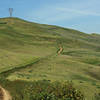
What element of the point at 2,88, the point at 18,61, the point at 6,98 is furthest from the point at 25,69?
the point at 6,98

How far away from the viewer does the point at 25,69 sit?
61.1 m

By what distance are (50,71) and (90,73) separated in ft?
39.9

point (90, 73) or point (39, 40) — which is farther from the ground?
point (39, 40)

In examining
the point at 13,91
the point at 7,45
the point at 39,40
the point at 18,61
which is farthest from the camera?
the point at 39,40

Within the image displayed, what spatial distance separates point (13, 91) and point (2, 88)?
238 centimetres

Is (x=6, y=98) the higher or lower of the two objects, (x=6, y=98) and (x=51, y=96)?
the lower

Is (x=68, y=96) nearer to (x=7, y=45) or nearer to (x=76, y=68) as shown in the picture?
(x=76, y=68)

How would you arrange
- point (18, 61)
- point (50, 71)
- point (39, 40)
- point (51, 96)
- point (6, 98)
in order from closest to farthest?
point (51, 96), point (6, 98), point (50, 71), point (18, 61), point (39, 40)

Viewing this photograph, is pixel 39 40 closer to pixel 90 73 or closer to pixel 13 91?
pixel 90 73

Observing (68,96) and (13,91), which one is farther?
(13,91)

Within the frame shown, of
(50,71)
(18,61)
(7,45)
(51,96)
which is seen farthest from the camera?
(7,45)

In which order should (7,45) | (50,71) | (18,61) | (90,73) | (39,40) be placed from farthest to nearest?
(39,40) < (7,45) < (18,61) < (90,73) < (50,71)

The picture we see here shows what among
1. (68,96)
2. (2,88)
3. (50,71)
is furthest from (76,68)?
(68,96)

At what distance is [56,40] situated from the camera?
144 metres
